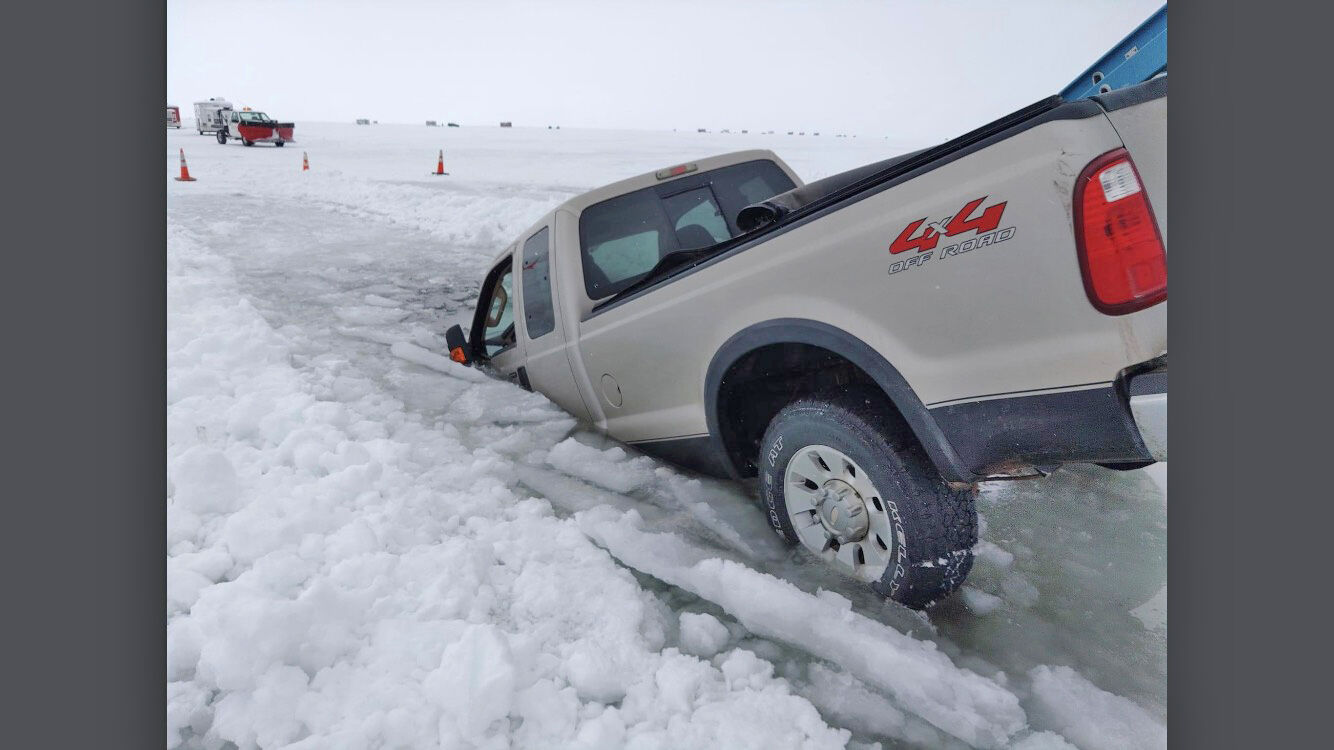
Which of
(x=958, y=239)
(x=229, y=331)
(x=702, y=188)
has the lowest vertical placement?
(x=229, y=331)

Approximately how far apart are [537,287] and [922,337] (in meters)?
2.44

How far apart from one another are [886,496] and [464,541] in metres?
1.46

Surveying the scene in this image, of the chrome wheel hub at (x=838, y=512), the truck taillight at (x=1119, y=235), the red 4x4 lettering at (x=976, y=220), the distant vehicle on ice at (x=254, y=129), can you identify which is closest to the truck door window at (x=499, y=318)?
the chrome wheel hub at (x=838, y=512)

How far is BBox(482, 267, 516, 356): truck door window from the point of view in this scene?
187 inches

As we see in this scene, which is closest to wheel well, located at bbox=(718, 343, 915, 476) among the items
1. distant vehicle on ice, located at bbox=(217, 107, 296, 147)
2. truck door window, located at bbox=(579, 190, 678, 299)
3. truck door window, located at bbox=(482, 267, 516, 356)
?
truck door window, located at bbox=(579, 190, 678, 299)

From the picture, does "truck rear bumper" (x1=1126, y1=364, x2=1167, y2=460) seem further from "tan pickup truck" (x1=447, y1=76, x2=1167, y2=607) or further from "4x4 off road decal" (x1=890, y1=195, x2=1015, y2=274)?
"4x4 off road decal" (x1=890, y1=195, x2=1015, y2=274)

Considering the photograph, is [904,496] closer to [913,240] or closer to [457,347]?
[913,240]

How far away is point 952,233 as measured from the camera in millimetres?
1856

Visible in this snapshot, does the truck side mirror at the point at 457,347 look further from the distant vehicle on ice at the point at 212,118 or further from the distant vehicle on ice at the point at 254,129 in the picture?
the distant vehicle on ice at the point at 212,118

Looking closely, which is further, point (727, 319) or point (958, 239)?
point (727, 319)

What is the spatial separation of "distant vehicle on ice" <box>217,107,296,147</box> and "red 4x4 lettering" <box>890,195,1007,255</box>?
1401 inches
